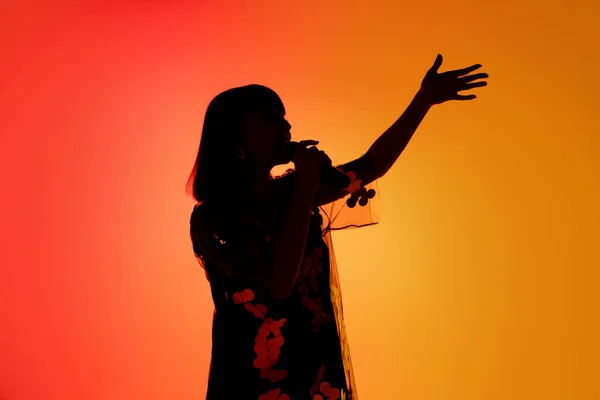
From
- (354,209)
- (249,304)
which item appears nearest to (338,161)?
(354,209)

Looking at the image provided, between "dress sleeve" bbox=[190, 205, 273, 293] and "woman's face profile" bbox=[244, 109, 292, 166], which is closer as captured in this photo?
"dress sleeve" bbox=[190, 205, 273, 293]

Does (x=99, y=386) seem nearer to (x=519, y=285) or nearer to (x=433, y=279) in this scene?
(x=433, y=279)

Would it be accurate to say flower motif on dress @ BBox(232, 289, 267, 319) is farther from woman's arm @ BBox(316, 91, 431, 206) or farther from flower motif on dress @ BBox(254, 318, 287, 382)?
woman's arm @ BBox(316, 91, 431, 206)

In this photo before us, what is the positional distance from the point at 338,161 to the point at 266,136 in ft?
2.96

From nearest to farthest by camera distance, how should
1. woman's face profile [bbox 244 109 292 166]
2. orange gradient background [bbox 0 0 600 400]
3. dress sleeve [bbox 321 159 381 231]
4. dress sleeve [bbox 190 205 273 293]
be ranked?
dress sleeve [bbox 190 205 273 293] < woman's face profile [bbox 244 109 292 166] < dress sleeve [bbox 321 159 381 231] < orange gradient background [bbox 0 0 600 400]

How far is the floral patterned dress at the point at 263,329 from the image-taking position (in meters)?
0.89

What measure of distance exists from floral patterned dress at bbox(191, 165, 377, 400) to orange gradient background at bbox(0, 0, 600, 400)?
0.91 metres

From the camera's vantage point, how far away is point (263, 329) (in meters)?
0.90

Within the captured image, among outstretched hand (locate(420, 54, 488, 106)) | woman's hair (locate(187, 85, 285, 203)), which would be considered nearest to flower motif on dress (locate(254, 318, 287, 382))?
woman's hair (locate(187, 85, 285, 203))

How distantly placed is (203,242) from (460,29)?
1.21 meters

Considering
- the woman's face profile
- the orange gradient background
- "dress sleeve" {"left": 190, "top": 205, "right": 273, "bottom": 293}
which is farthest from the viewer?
the orange gradient background

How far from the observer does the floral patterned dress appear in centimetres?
89

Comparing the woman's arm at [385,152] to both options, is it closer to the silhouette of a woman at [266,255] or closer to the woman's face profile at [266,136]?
the silhouette of a woman at [266,255]

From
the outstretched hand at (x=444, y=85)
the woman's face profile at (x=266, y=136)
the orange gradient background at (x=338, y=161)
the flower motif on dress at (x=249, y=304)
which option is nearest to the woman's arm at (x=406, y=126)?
the outstretched hand at (x=444, y=85)
